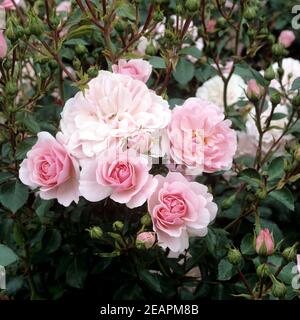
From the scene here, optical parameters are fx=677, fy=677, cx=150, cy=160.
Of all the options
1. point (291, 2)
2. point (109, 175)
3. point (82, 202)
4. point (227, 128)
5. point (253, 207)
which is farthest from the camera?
point (291, 2)

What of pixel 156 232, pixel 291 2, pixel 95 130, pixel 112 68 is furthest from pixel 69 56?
pixel 291 2

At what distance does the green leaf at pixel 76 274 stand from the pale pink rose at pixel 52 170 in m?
0.33

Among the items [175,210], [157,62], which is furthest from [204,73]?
[175,210]

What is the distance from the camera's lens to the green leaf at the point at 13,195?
4.53 feet

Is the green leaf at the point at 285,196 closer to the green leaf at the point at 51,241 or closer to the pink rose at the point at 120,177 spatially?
the pink rose at the point at 120,177

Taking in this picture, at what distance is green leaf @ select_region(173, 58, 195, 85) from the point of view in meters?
1.81

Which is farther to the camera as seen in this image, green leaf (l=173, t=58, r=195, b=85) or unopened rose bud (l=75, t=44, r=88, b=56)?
green leaf (l=173, t=58, r=195, b=85)

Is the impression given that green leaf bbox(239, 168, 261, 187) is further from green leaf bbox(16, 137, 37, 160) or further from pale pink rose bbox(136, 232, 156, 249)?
green leaf bbox(16, 137, 37, 160)

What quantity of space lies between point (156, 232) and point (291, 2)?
164cm

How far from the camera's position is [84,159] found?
1225mm

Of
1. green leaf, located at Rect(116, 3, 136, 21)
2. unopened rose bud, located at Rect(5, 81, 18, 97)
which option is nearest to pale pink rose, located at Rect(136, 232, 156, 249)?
unopened rose bud, located at Rect(5, 81, 18, 97)

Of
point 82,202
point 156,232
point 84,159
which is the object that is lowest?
point 82,202

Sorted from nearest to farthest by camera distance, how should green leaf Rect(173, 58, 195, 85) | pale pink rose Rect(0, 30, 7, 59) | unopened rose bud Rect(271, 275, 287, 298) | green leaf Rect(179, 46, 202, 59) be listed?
unopened rose bud Rect(271, 275, 287, 298) < pale pink rose Rect(0, 30, 7, 59) < green leaf Rect(179, 46, 202, 59) < green leaf Rect(173, 58, 195, 85)
